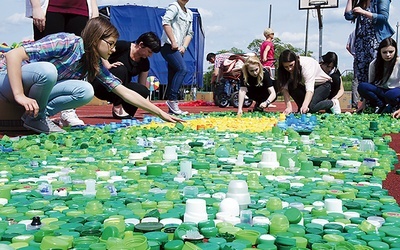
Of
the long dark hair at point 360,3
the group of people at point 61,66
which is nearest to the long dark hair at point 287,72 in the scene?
the long dark hair at point 360,3

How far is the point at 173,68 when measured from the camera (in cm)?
559

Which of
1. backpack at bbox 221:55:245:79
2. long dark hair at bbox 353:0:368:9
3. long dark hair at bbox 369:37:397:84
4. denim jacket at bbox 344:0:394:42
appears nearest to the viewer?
long dark hair at bbox 369:37:397:84

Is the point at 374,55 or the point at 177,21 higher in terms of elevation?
the point at 177,21

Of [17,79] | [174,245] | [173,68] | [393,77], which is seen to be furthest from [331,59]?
[174,245]

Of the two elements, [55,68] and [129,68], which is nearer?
[55,68]

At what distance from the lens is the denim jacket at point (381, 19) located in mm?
6027

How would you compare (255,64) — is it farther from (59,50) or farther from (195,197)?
(195,197)

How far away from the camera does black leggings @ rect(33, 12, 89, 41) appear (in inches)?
149

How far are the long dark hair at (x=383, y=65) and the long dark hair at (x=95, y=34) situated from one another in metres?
3.58

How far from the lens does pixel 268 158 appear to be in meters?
2.26

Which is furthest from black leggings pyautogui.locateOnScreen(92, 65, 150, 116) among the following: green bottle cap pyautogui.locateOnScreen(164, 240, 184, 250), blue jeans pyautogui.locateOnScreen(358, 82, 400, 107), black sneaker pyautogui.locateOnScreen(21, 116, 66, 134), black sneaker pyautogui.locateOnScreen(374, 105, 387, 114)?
green bottle cap pyautogui.locateOnScreen(164, 240, 184, 250)

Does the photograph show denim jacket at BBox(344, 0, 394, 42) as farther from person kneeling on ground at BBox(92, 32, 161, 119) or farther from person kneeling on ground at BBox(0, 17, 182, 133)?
person kneeling on ground at BBox(0, 17, 182, 133)

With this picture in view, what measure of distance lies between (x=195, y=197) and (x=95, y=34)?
1.89m

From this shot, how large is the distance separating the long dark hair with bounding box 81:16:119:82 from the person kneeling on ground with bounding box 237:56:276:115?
2.61m
